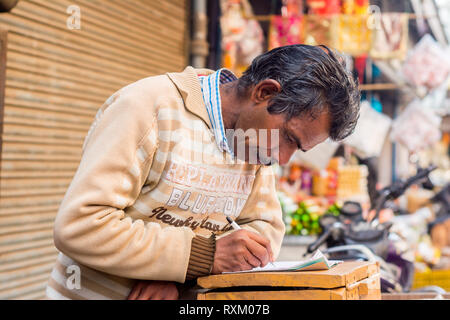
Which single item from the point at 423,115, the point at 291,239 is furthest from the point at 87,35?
the point at 423,115

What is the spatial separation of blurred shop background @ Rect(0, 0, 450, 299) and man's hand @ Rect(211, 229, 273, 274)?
2.29ft

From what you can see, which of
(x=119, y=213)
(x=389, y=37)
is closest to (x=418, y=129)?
(x=389, y=37)

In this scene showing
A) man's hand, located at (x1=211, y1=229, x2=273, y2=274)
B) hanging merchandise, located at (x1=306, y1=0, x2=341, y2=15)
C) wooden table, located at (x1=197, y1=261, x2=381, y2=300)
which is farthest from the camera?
hanging merchandise, located at (x1=306, y1=0, x2=341, y2=15)

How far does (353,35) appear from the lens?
18.9 ft

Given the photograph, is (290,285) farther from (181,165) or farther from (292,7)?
(292,7)

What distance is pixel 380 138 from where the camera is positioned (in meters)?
5.93

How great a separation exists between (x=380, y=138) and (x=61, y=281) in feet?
16.7

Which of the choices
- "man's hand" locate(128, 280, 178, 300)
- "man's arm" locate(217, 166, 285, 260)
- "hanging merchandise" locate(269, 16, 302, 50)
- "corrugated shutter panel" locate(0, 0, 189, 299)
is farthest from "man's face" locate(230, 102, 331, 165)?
"hanging merchandise" locate(269, 16, 302, 50)

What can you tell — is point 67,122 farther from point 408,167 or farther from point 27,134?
point 408,167

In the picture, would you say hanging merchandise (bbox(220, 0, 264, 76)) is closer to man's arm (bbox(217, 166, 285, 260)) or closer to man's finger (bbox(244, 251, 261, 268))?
man's arm (bbox(217, 166, 285, 260))

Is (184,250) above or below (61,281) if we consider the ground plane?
above

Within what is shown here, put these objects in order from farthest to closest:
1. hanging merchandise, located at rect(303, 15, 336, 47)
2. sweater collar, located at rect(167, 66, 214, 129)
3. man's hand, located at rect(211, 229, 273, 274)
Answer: hanging merchandise, located at rect(303, 15, 336, 47) → sweater collar, located at rect(167, 66, 214, 129) → man's hand, located at rect(211, 229, 273, 274)

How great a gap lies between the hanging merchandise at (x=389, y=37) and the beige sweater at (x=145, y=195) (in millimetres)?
4753

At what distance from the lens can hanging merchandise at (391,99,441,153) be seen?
19.5ft
